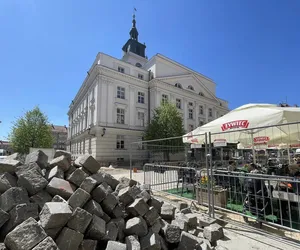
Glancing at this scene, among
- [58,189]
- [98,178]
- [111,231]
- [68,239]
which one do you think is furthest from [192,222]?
[58,189]

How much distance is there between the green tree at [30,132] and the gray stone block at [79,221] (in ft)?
75.3

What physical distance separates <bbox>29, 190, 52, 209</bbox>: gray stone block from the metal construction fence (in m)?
3.37

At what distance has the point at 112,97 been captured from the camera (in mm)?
21594

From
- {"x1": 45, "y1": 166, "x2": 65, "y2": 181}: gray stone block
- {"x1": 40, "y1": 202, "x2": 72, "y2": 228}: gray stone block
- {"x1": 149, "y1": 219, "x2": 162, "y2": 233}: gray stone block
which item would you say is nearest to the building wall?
{"x1": 45, "y1": 166, "x2": 65, "y2": 181}: gray stone block

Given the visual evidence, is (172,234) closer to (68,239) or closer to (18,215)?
(68,239)

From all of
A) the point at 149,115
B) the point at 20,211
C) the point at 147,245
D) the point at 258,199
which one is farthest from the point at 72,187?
the point at 149,115

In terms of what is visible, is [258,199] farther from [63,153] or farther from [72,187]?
[63,153]

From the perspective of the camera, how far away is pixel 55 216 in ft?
7.69

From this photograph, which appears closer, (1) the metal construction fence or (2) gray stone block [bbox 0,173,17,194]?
(2) gray stone block [bbox 0,173,17,194]

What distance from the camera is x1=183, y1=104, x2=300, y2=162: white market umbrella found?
173 inches

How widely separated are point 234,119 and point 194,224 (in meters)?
3.28

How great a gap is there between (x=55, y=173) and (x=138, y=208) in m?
1.66

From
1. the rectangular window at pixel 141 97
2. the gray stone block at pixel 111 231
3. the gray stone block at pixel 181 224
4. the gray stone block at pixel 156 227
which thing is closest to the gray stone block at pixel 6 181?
the gray stone block at pixel 111 231

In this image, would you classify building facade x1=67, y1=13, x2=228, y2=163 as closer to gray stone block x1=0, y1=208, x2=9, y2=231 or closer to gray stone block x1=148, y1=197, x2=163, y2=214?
gray stone block x1=148, y1=197, x2=163, y2=214
